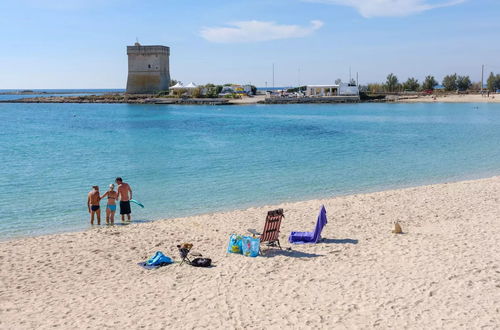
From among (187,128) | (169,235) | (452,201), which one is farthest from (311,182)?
(187,128)

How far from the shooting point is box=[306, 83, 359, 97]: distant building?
244ft

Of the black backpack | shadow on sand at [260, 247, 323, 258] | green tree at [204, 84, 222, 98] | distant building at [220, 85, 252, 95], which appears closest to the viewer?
the black backpack

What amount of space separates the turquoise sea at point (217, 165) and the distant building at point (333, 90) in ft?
122

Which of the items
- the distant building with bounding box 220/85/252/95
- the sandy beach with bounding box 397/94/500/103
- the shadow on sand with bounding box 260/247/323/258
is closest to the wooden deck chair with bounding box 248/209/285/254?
the shadow on sand with bounding box 260/247/323/258

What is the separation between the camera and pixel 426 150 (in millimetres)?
24500

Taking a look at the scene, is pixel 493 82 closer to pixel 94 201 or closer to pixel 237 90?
pixel 237 90

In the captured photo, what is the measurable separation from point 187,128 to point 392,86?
59305 mm

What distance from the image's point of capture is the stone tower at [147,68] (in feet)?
259

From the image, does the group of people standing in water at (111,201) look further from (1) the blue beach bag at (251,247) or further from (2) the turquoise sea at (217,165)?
(1) the blue beach bag at (251,247)

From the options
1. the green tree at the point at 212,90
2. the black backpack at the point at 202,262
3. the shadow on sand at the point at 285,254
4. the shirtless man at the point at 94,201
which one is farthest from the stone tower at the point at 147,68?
the black backpack at the point at 202,262

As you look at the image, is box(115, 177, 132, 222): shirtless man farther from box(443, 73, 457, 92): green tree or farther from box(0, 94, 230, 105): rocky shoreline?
box(443, 73, 457, 92): green tree

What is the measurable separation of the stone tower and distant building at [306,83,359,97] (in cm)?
2494

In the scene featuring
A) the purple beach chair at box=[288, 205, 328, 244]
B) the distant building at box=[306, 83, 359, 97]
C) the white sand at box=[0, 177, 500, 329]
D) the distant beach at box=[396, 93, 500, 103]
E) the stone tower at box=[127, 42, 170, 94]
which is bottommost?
the white sand at box=[0, 177, 500, 329]

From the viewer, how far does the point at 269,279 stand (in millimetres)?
6734
